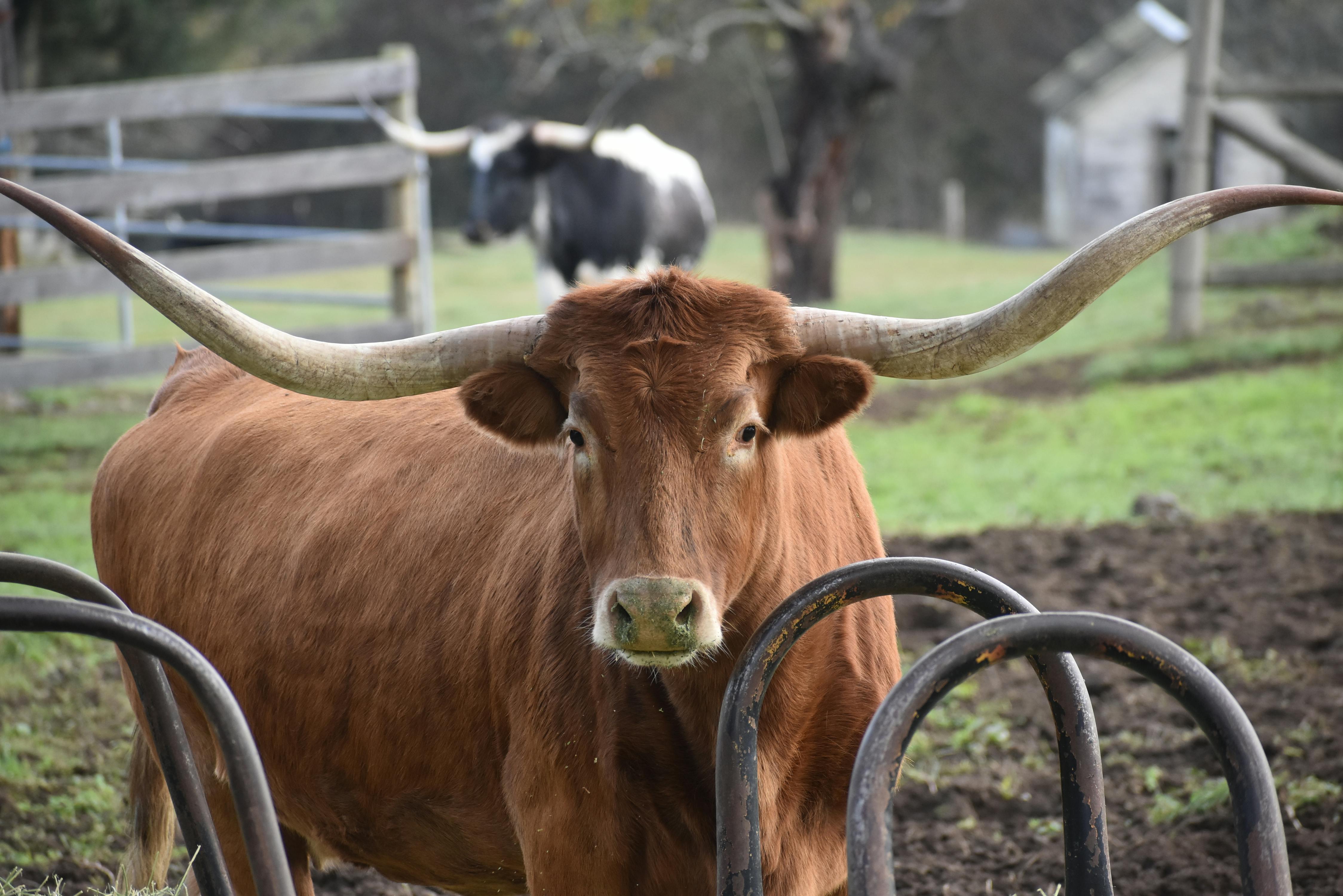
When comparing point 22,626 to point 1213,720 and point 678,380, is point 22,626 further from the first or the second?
point 1213,720

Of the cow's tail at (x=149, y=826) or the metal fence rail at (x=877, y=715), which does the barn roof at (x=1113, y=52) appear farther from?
the metal fence rail at (x=877, y=715)

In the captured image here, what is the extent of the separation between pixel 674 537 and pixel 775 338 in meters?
0.48

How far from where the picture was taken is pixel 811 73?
1709 centimetres

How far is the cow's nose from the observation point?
2039 mm

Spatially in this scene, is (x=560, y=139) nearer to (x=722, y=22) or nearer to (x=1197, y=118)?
(x=722, y=22)

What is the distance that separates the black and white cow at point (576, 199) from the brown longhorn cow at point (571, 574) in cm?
916

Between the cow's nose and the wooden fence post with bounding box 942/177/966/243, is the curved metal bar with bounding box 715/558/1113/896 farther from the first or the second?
the wooden fence post with bounding box 942/177/966/243

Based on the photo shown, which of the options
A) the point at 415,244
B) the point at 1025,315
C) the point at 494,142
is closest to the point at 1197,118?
the point at 415,244

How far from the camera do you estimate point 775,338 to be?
2.40 meters

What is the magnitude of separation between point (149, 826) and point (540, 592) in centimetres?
147

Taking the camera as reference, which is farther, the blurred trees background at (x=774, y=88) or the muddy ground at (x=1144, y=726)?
the blurred trees background at (x=774, y=88)

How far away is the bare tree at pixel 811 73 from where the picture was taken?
16.5 meters

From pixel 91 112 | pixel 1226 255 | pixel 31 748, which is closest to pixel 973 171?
pixel 1226 255

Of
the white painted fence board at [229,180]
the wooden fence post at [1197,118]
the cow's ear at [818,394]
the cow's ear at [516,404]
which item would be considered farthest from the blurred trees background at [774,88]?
the cow's ear at [818,394]
